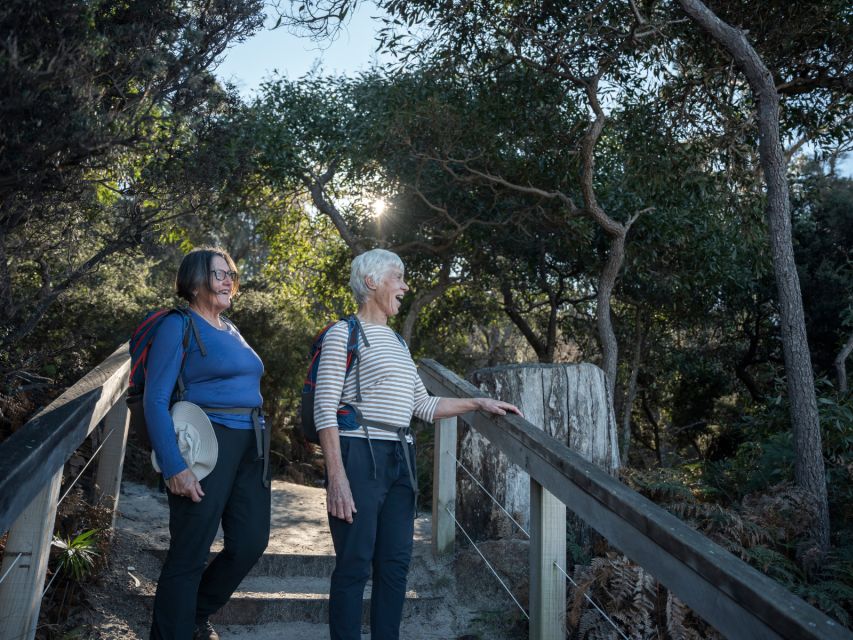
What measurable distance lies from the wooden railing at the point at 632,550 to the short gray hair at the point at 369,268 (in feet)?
2.64

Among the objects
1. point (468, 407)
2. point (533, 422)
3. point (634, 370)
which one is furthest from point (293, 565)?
point (634, 370)

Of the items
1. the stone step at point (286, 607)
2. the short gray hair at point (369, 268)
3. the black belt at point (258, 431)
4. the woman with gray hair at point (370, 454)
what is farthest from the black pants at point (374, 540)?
the stone step at point (286, 607)

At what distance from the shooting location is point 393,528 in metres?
2.98

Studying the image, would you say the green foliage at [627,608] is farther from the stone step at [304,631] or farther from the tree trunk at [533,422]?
the tree trunk at [533,422]

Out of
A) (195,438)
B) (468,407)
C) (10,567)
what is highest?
(468,407)

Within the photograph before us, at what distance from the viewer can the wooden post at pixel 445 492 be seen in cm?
455

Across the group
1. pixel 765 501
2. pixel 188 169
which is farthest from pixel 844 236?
pixel 188 169

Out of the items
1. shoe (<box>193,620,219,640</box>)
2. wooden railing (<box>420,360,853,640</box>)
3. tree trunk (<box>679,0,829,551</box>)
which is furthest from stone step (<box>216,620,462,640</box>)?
tree trunk (<box>679,0,829,551</box>)

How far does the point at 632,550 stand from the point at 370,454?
3.53 ft

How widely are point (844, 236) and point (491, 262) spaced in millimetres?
5439

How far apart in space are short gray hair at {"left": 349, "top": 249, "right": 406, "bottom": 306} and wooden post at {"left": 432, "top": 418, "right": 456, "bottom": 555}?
1653mm

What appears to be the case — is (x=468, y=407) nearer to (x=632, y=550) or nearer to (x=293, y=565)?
(x=632, y=550)

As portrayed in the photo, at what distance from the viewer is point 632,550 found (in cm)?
218

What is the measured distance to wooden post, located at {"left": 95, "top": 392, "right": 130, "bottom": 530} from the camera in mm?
4527
